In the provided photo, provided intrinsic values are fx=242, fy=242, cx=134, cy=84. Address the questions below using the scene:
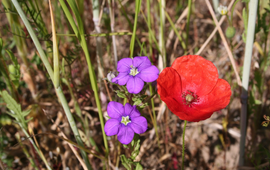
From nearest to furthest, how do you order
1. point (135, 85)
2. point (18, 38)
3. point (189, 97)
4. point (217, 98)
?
point (135, 85)
point (217, 98)
point (189, 97)
point (18, 38)

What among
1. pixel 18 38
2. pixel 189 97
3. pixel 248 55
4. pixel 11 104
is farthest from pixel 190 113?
pixel 18 38

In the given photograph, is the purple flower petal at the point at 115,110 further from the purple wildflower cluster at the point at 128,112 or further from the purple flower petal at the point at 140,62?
the purple flower petal at the point at 140,62

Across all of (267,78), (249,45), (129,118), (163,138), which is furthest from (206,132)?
(129,118)

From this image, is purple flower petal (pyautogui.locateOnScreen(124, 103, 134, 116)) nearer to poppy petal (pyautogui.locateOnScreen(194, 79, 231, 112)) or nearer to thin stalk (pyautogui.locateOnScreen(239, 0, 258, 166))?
poppy petal (pyautogui.locateOnScreen(194, 79, 231, 112))

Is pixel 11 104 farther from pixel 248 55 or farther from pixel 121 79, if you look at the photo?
pixel 248 55

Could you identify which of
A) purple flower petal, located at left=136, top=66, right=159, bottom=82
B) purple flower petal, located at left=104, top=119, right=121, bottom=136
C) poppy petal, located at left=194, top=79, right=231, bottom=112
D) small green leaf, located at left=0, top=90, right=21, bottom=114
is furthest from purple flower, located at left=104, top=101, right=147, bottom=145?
small green leaf, located at left=0, top=90, right=21, bottom=114

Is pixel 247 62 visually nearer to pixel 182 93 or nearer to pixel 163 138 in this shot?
pixel 182 93
